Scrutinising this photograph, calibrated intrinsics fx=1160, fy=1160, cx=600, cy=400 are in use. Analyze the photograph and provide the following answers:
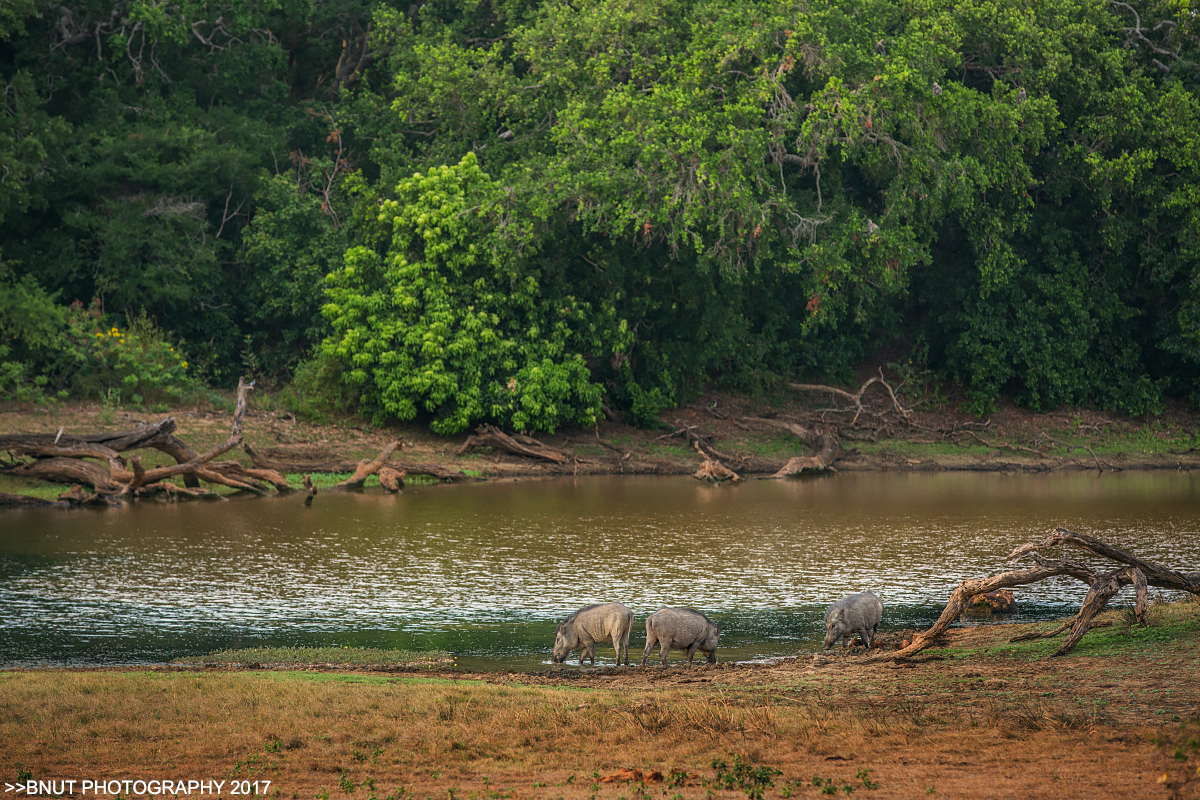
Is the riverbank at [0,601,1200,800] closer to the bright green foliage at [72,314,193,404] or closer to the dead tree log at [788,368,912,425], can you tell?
the bright green foliage at [72,314,193,404]

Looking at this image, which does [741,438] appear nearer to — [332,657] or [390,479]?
[390,479]

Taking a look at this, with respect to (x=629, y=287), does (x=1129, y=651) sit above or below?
below

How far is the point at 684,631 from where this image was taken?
1206cm

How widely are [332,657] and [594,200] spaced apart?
18.3 m

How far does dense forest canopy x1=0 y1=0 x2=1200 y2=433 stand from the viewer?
28.8 metres

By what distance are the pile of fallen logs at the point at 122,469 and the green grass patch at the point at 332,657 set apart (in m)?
10.9

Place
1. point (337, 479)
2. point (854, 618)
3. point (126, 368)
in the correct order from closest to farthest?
point (854, 618)
point (337, 479)
point (126, 368)

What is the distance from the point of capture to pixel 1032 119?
101 feet

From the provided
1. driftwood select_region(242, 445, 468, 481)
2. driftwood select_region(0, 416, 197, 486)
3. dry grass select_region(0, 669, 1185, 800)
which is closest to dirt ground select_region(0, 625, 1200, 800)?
dry grass select_region(0, 669, 1185, 800)

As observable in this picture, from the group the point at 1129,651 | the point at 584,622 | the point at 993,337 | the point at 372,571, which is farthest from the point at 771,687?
the point at 993,337

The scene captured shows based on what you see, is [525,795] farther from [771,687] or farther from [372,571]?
[372,571]

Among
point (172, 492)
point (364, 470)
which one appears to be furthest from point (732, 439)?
point (172, 492)

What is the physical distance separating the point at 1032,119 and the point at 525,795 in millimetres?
28068

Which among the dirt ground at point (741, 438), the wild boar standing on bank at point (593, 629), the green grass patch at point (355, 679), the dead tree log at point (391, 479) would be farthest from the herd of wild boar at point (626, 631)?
the dirt ground at point (741, 438)
